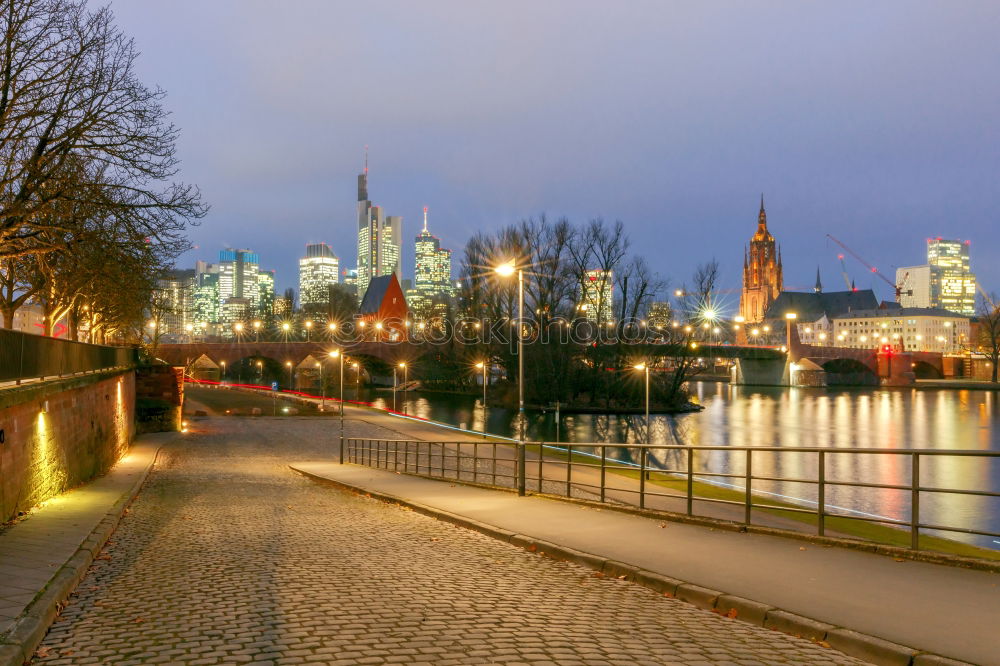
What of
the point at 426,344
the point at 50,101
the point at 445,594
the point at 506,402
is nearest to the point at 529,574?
the point at 445,594

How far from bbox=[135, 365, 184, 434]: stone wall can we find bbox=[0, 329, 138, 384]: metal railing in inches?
773

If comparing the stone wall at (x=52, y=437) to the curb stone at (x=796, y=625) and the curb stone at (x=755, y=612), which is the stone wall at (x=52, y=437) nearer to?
the curb stone at (x=755, y=612)

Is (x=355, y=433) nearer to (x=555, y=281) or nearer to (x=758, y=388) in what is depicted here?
(x=555, y=281)

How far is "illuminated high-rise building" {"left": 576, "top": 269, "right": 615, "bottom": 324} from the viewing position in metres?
68.3

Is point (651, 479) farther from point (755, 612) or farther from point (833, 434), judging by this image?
point (833, 434)

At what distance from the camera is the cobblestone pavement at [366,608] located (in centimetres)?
581

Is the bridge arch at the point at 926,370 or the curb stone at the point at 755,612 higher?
the bridge arch at the point at 926,370

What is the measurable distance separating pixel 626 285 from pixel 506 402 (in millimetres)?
14673

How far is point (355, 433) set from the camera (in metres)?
44.1

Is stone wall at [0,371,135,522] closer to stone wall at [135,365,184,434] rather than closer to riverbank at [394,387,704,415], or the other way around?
stone wall at [135,365,184,434]

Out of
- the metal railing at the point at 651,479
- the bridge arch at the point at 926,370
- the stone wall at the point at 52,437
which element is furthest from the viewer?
the bridge arch at the point at 926,370

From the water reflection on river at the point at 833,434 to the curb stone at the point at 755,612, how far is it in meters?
2.63

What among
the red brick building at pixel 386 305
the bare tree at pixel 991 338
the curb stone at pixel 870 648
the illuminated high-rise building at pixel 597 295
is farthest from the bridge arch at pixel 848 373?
the curb stone at pixel 870 648

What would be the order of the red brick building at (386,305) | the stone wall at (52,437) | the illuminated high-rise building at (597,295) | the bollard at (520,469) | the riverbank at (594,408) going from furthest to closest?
the red brick building at (386,305) → the illuminated high-rise building at (597,295) → the riverbank at (594,408) → the bollard at (520,469) → the stone wall at (52,437)
